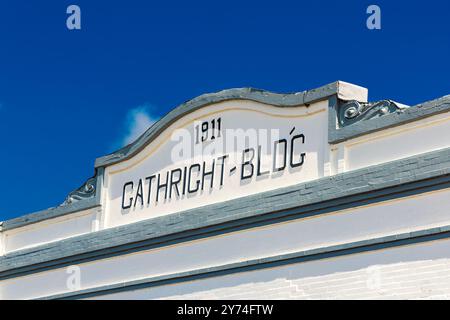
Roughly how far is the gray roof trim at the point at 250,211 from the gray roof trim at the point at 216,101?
4.02 feet

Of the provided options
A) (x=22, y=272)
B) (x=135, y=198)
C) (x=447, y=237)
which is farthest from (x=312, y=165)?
(x=22, y=272)

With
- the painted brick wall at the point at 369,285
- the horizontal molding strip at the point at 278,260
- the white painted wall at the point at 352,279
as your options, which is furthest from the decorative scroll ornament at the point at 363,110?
the painted brick wall at the point at 369,285

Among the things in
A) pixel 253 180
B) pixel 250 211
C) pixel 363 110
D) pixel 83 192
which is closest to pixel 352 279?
pixel 250 211

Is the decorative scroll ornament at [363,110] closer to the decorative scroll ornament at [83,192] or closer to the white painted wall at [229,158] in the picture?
the white painted wall at [229,158]

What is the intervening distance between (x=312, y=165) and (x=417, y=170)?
6.03ft

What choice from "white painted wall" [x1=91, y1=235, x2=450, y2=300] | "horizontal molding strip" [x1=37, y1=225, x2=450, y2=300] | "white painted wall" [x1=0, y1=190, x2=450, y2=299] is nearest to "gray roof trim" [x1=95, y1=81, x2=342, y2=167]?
"white painted wall" [x1=0, y1=190, x2=450, y2=299]

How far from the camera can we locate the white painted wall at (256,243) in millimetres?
11834

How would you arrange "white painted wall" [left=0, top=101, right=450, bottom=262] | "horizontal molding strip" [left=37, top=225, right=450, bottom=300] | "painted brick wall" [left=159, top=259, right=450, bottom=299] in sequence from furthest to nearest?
"white painted wall" [left=0, top=101, right=450, bottom=262]
"horizontal molding strip" [left=37, top=225, right=450, bottom=300]
"painted brick wall" [left=159, top=259, right=450, bottom=299]

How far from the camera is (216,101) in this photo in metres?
14.8

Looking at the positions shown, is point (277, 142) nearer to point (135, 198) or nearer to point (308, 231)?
point (308, 231)

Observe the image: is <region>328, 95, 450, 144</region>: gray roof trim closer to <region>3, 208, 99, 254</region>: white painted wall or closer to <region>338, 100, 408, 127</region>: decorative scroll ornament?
<region>338, 100, 408, 127</region>: decorative scroll ornament

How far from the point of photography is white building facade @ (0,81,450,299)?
11.9m

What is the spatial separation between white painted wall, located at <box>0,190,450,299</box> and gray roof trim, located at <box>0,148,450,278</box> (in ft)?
0.44

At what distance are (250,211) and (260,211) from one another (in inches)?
8.4
